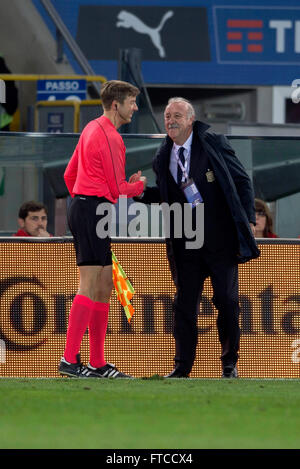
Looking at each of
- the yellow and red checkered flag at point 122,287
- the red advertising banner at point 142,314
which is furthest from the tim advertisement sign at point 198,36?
the yellow and red checkered flag at point 122,287

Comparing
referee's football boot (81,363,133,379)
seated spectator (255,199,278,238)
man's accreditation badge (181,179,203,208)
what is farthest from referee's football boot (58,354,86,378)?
seated spectator (255,199,278,238)

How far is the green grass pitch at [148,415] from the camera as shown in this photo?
5.68m

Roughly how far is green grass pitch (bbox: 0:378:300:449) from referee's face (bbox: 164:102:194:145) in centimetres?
169

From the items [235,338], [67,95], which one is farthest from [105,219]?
[67,95]

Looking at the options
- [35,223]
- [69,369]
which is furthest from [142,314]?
[69,369]

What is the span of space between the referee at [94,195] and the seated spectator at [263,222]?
180cm

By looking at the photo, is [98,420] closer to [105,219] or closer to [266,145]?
[105,219]

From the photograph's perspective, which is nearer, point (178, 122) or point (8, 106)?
point (178, 122)

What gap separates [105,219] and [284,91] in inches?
512

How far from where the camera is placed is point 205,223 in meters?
8.88

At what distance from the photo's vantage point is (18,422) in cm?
625

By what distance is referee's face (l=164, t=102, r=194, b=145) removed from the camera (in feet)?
29.2

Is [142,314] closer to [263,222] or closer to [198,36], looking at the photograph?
[263,222]

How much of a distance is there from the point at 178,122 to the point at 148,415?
9.55 feet
